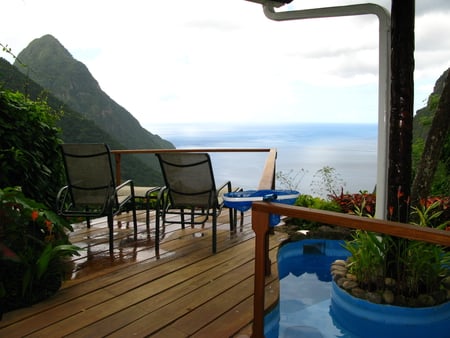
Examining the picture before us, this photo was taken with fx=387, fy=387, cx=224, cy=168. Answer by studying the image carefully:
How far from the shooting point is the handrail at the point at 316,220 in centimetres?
132

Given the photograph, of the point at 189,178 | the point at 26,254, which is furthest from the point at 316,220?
the point at 189,178

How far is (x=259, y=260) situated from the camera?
1.83 metres

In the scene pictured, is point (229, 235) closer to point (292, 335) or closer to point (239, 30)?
point (292, 335)

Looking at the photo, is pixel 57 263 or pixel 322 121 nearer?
pixel 57 263

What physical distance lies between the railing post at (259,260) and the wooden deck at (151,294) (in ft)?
0.71

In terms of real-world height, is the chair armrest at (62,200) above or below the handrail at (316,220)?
below

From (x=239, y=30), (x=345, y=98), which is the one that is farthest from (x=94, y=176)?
(x=239, y=30)

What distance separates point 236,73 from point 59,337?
11.4 m

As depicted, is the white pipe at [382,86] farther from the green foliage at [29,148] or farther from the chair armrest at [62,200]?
the green foliage at [29,148]

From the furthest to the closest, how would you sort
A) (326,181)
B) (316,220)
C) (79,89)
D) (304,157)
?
(79,89)
(304,157)
(326,181)
(316,220)

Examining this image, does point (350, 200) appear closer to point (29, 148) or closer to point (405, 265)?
point (405, 265)

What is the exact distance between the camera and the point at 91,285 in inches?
108

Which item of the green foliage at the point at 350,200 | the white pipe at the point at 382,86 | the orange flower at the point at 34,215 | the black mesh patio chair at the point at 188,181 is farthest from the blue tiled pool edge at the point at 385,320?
the green foliage at the point at 350,200

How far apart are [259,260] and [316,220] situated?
0.39 meters
